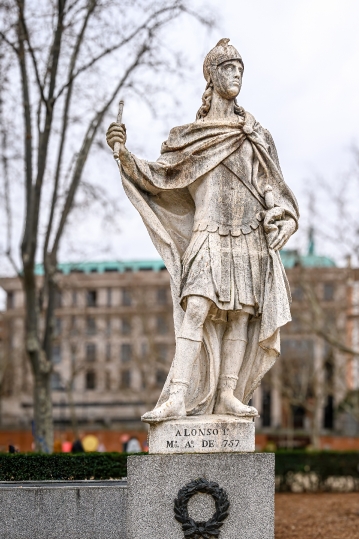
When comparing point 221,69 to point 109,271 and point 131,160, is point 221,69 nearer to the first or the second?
point 131,160

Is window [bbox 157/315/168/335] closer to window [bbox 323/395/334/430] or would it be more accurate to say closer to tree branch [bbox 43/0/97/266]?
window [bbox 323/395/334/430]

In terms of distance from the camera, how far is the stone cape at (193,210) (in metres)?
7.90

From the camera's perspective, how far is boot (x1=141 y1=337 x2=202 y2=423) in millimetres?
7547

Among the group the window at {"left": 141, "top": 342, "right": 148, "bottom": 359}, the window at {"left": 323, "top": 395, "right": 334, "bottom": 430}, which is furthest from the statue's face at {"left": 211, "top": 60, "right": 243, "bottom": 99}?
the window at {"left": 323, "top": 395, "right": 334, "bottom": 430}

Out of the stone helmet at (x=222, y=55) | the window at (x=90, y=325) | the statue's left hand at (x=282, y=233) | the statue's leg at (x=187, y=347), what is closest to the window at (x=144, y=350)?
the window at (x=90, y=325)

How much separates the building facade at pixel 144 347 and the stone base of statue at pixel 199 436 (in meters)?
15.2

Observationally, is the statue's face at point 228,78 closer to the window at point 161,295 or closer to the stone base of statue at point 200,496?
the stone base of statue at point 200,496

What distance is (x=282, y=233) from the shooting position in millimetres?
8070

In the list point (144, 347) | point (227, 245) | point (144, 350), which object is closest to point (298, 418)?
point (144, 347)

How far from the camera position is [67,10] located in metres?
17.3

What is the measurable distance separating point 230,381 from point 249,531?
1319 millimetres

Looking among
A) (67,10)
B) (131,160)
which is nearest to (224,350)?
(131,160)

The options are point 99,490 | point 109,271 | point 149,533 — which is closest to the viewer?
point 149,533

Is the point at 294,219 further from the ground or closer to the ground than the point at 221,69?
closer to the ground
